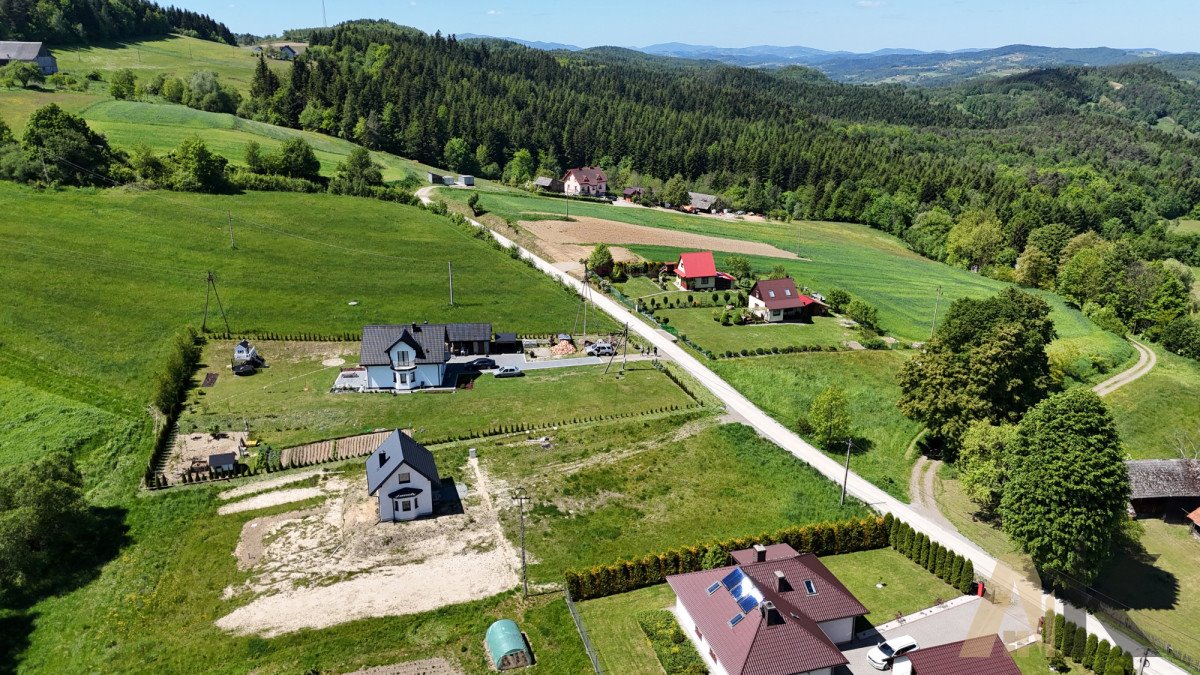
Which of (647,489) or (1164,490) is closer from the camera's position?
(1164,490)

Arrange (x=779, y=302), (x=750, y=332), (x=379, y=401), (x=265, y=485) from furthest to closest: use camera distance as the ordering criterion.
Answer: (x=779, y=302) → (x=750, y=332) → (x=379, y=401) → (x=265, y=485)

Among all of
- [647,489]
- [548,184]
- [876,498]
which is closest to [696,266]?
[876,498]

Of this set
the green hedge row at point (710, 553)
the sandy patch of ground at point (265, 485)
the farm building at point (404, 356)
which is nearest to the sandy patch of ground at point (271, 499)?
the sandy patch of ground at point (265, 485)

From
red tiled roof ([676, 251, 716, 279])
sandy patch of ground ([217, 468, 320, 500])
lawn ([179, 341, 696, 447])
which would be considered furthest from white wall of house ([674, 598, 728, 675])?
red tiled roof ([676, 251, 716, 279])

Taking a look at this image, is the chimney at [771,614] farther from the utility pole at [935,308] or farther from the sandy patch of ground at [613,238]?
the sandy patch of ground at [613,238]

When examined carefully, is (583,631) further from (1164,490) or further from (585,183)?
(585,183)

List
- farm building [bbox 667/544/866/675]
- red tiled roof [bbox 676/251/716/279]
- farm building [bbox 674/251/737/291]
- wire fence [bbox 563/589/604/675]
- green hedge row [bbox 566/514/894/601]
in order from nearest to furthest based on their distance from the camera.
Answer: farm building [bbox 667/544/866/675], wire fence [bbox 563/589/604/675], green hedge row [bbox 566/514/894/601], red tiled roof [bbox 676/251/716/279], farm building [bbox 674/251/737/291]

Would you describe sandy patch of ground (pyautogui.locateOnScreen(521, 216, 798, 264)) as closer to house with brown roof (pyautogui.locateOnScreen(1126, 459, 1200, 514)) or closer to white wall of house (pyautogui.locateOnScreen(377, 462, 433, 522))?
white wall of house (pyautogui.locateOnScreen(377, 462, 433, 522))
